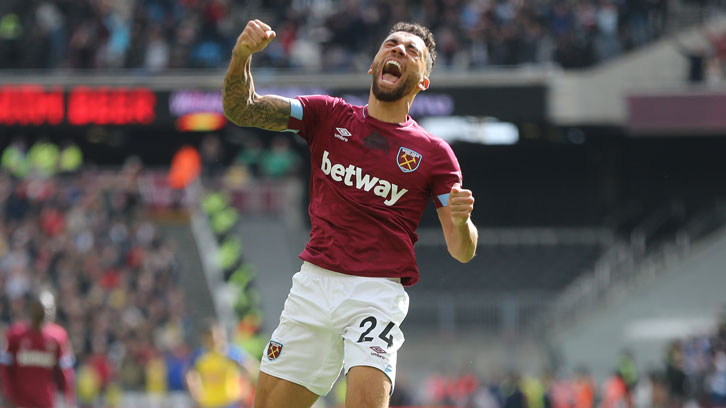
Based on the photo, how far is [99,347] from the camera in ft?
64.4

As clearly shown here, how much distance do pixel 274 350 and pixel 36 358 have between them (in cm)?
486

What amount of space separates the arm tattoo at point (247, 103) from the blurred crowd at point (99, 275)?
42.1ft

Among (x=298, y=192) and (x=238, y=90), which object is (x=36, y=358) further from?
(x=298, y=192)

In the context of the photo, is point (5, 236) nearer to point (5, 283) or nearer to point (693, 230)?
point (5, 283)

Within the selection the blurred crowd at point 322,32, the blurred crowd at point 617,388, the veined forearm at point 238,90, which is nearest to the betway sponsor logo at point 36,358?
the veined forearm at point 238,90

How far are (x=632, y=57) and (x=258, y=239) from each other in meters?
8.51

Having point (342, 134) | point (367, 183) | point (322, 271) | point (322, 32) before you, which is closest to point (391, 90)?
point (342, 134)

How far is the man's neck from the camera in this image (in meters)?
5.96

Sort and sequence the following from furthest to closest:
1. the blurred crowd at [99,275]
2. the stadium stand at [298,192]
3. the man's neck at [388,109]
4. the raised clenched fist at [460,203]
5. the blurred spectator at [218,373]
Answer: the stadium stand at [298,192]
the blurred crowd at [99,275]
the blurred spectator at [218,373]
the man's neck at [388,109]
the raised clenched fist at [460,203]

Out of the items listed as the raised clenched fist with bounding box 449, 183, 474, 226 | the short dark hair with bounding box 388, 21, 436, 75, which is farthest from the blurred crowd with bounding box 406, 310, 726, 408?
the raised clenched fist with bounding box 449, 183, 474, 226

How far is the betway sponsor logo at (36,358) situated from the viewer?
33.2 ft

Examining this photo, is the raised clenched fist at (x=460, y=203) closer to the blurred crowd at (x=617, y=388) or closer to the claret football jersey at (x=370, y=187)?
the claret football jersey at (x=370, y=187)

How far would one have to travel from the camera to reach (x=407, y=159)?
5.91 meters

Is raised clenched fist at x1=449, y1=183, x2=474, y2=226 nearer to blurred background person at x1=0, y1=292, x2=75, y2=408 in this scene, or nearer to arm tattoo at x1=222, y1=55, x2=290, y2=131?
arm tattoo at x1=222, y1=55, x2=290, y2=131
